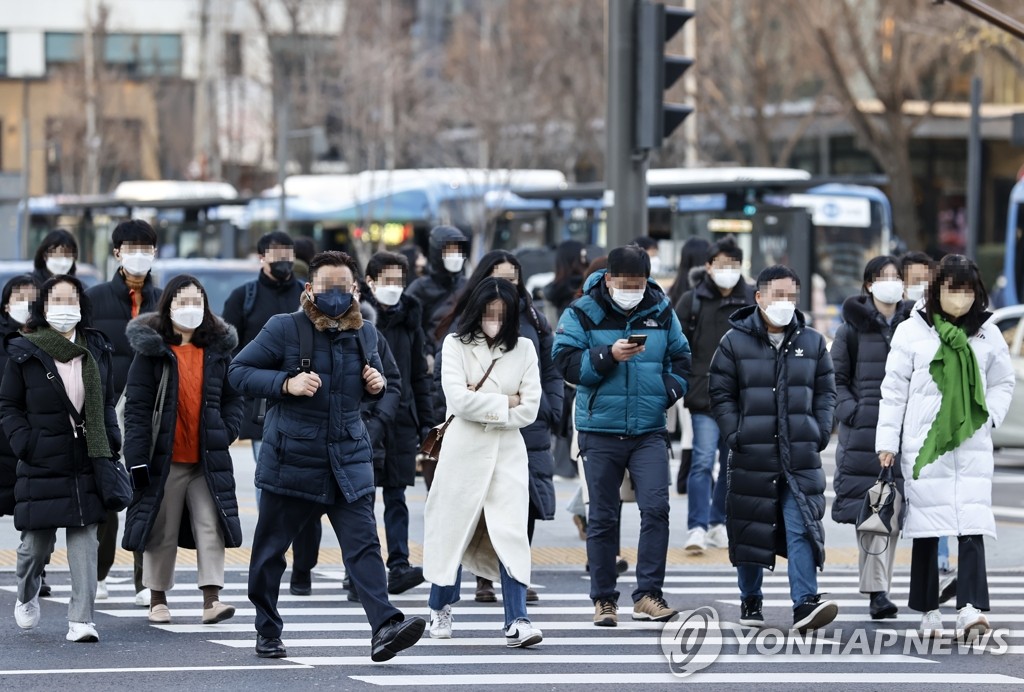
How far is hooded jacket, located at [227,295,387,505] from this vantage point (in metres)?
8.23

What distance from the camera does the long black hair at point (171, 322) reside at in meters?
9.22

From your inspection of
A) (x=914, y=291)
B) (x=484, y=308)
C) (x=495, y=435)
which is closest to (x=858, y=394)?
(x=914, y=291)

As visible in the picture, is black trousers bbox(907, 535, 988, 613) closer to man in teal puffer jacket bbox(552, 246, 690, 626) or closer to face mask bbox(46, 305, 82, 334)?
man in teal puffer jacket bbox(552, 246, 690, 626)

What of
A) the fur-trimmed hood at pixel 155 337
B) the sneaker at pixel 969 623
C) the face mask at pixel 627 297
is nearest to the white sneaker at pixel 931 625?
the sneaker at pixel 969 623

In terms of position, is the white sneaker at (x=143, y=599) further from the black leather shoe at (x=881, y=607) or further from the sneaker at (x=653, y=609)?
the black leather shoe at (x=881, y=607)

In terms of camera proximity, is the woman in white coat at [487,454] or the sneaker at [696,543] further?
the sneaker at [696,543]

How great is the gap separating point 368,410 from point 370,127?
39155 mm

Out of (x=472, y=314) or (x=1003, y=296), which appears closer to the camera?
(x=472, y=314)

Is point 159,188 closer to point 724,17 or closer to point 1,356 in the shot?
point 724,17

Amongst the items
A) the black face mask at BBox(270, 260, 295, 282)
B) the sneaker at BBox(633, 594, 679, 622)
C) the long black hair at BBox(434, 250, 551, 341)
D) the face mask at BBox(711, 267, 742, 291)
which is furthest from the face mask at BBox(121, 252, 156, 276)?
the face mask at BBox(711, 267, 742, 291)

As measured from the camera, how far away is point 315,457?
823 cm

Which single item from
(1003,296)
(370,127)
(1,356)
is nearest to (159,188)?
(370,127)

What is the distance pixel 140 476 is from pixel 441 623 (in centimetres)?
159

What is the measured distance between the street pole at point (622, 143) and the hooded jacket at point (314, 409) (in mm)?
6491
